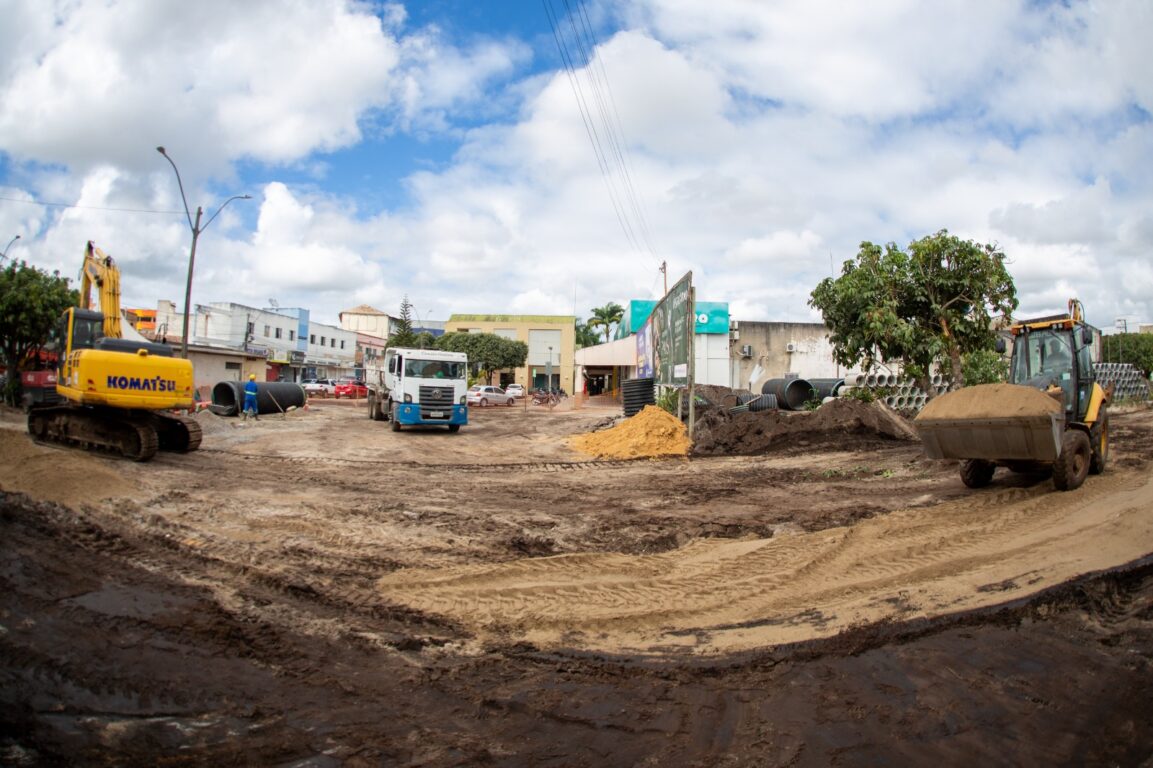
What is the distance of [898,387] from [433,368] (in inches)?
582

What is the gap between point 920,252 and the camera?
733 inches

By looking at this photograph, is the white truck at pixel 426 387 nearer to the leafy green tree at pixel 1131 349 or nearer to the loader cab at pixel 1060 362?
the loader cab at pixel 1060 362

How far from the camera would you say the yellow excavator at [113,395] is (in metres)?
12.3

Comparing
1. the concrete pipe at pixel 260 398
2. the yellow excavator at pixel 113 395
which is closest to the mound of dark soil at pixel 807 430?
the yellow excavator at pixel 113 395

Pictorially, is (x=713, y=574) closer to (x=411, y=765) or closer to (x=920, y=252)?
(x=411, y=765)

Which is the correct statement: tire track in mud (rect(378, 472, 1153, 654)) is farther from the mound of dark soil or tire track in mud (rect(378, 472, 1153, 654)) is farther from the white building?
the white building

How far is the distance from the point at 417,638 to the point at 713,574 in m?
2.79

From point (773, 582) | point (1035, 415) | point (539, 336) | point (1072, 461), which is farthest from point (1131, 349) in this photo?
point (773, 582)

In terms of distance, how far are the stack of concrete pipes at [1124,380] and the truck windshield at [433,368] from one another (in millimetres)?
24422

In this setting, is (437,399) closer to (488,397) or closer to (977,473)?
(977,473)

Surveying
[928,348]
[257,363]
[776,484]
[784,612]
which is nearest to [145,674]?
[784,612]

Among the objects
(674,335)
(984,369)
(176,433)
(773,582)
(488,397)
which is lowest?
(773,582)

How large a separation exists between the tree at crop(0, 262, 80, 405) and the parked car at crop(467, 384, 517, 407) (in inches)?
853

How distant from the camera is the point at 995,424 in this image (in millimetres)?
8672
